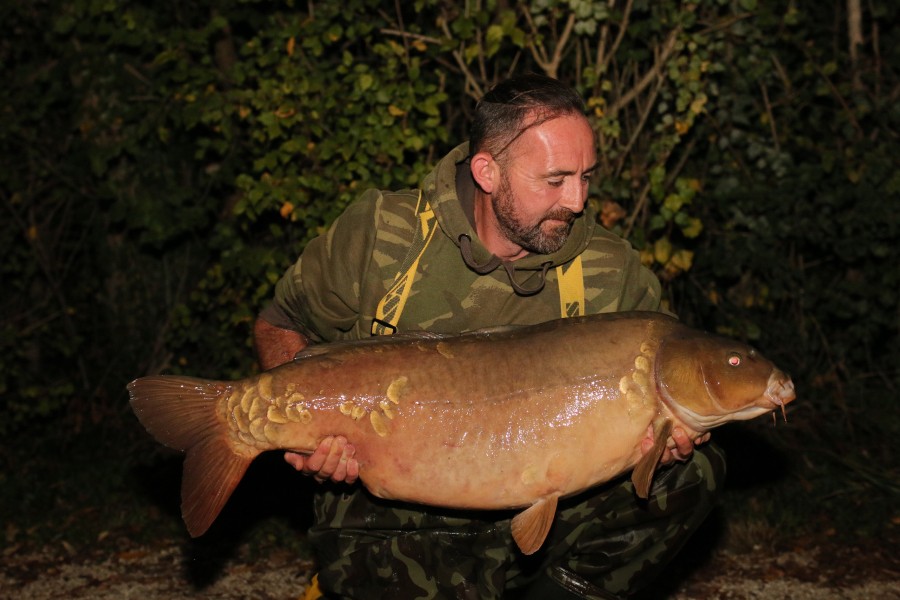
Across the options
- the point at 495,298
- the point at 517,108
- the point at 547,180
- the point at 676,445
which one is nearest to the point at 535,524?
the point at 676,445

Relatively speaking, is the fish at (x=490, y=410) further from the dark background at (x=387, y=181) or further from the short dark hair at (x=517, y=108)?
the dark background at (x=387, y=181)

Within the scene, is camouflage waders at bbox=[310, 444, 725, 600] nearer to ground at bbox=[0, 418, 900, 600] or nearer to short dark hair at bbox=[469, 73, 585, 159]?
ground at bbox=[0, 418, 900, 600]

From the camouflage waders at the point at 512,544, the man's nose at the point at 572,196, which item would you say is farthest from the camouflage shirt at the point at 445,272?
the camouflage waders at the point at 512,544

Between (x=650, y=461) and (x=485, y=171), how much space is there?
1078 millimetres

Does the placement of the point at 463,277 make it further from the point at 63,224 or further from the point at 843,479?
the point at 63,224

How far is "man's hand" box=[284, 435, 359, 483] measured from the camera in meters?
2.81

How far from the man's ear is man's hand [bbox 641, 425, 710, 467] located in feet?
3.12

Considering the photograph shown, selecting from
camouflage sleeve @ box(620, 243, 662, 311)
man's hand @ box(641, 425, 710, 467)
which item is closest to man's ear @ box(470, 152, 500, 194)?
camouflage sleeve @ box(620, 243, 662, 311)

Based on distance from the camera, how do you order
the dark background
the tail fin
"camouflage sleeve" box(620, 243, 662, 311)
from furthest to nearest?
the dark background
"camouflage sleeve" box(620, 243, 662, 311)
the tail fin

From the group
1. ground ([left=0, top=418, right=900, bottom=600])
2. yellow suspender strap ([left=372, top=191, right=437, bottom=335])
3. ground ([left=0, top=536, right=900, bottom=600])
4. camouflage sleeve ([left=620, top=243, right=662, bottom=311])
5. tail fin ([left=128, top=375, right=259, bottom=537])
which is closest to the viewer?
tail fin ([left=128, top=375, right=259, bottom=537])

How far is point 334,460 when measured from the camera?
9.28ft

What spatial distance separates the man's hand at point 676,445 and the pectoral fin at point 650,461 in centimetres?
2

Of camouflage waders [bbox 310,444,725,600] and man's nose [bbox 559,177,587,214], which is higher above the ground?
man's nose [bbox 559,177,587,214]

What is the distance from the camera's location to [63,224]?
6.15 m
